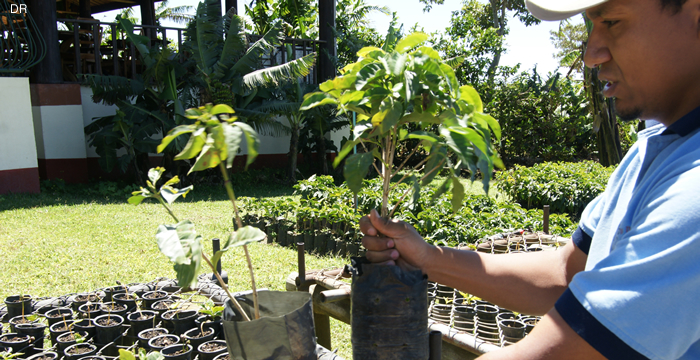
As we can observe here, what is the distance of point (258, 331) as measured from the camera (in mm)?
1184

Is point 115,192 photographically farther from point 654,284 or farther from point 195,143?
point 654,284

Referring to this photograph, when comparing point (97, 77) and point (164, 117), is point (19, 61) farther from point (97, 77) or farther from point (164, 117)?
point (164, 117)

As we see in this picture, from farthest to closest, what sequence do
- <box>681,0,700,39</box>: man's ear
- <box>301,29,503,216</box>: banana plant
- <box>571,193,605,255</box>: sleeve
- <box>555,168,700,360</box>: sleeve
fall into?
<box>571,193,605,255</box>: sleeve
<box>301,29,503,216</box>: banana plant
<box>681,0,700,39</box>: man's ear
<box>555,168,700,360</box>: sleeve

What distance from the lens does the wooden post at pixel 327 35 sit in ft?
40.1

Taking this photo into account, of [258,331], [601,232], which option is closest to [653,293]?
[601,232]

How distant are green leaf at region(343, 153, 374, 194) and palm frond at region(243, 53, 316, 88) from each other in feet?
28.1

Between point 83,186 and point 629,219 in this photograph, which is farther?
point 83,186

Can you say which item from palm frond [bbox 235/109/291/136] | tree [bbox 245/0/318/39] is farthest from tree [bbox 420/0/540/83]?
palm frond [bbox 235/109/291/136]

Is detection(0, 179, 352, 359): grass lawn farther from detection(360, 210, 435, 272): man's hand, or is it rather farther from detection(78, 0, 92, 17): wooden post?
detection(78, 0, 92, 17): wooden post

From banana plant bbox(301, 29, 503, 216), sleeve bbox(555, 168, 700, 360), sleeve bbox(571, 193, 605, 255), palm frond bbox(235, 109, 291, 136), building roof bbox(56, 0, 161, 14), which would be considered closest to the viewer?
sleeve bbox(555, 168, 700, 360)

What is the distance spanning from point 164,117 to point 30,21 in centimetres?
299

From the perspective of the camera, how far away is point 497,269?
5.42 feet

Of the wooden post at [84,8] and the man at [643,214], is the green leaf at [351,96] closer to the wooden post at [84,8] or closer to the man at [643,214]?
the man at [643,214]

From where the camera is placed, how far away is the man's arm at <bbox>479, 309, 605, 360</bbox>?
0.90 m
